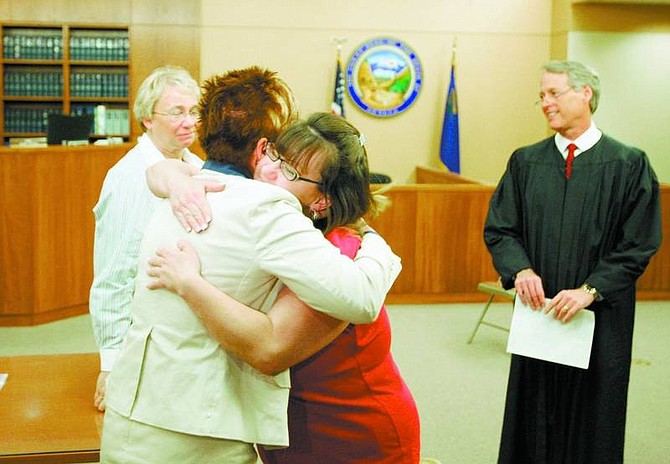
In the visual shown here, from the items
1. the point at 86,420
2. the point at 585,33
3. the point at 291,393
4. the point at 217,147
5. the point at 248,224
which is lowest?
the point at 86,420

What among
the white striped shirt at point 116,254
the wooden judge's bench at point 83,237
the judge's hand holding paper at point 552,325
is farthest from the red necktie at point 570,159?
the wooden judge's bench at point 83,237

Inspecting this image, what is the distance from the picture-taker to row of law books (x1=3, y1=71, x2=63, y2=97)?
991 centimetres

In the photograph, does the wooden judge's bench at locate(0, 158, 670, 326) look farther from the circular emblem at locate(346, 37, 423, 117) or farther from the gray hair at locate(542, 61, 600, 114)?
the gray hair at locate(542, 61, 600, 114)

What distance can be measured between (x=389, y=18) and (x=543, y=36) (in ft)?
5.94

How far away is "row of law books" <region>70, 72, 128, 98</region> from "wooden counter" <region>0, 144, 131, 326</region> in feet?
11.6

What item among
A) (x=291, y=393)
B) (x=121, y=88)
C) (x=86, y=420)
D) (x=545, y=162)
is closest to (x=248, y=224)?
(x=291, y=393)

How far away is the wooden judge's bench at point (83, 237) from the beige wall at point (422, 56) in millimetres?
2911

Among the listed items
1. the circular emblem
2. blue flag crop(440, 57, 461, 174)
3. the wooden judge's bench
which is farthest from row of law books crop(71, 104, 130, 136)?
blue flag crop(440, 57, 461, 174)

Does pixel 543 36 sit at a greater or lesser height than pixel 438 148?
greater

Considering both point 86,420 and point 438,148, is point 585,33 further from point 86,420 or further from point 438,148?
point 86,420

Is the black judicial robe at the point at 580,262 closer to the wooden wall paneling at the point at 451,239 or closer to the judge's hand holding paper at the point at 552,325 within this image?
the judge's hand holding paper at the point at 552,325

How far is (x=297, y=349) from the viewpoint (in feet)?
5.03

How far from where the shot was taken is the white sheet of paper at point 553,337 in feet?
9.89

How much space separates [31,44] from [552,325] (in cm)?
821
